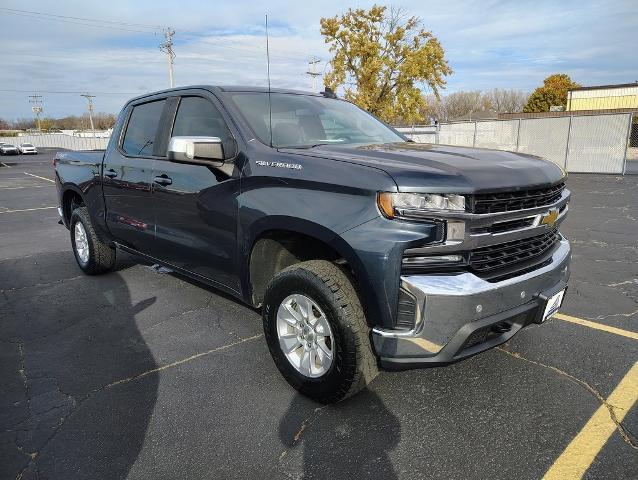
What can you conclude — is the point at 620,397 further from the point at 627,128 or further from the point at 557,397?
the point at 627,128

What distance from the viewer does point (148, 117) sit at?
4.36m

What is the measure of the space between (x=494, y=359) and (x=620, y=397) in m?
0.77

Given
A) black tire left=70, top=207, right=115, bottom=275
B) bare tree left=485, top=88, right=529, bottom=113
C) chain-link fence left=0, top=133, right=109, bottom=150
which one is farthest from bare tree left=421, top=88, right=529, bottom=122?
black tire left=70, top=207, right=115, bottom=275

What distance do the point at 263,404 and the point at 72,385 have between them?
1.31m

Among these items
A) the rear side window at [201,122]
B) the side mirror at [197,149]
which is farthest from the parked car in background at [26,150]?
the side mirror at [197,149]

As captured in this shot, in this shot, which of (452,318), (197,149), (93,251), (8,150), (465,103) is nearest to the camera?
(452,318)

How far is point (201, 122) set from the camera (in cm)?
364

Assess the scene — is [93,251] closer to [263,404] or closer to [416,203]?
[263,404]

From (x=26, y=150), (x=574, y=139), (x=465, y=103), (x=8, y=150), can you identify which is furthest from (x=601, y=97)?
(x=8, y=150)

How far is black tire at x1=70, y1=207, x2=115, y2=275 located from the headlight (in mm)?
3836

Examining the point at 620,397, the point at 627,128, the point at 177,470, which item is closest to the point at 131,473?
the point at 177,470

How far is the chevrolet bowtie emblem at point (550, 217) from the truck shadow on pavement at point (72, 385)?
8.48 ft

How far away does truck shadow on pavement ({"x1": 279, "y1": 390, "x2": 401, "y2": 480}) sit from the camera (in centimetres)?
232

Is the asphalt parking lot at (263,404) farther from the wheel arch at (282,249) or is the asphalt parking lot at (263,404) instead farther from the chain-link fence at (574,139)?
the chain-link fence at (574,139)
